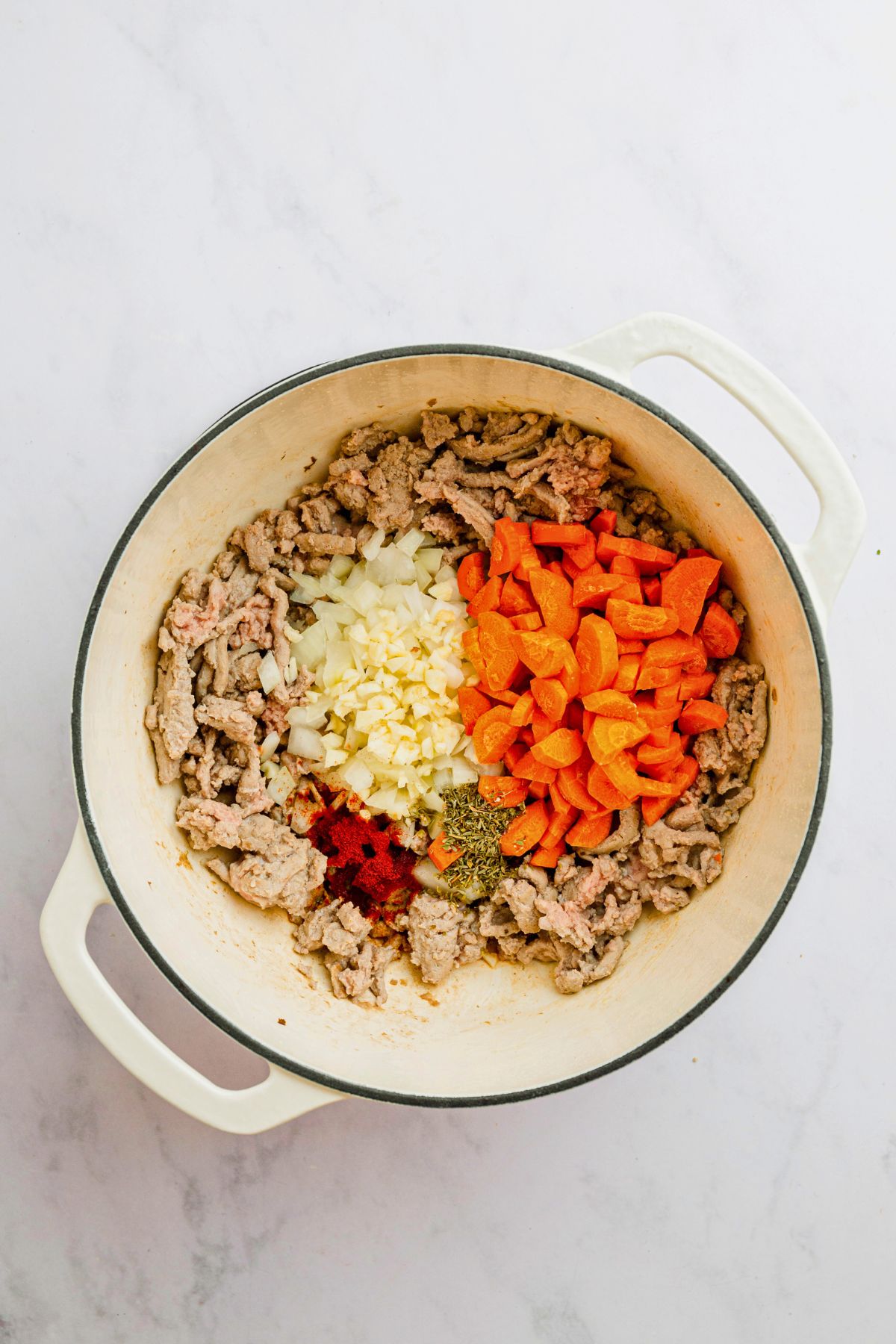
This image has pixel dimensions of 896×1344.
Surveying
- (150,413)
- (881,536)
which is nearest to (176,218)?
(150,413)

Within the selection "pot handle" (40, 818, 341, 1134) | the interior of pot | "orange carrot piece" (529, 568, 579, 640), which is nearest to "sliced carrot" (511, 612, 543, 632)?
"orange carrot piece" (529, 568, 579, 640)

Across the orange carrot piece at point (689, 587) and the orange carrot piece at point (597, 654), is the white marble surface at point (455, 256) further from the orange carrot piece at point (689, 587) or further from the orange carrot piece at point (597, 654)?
the orange carrot piece at point (597, 654)

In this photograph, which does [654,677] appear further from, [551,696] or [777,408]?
[777,408]

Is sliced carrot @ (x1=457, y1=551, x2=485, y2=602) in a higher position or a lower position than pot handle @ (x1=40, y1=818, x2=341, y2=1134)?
higher

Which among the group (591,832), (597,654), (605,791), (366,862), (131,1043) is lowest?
(131,1043)

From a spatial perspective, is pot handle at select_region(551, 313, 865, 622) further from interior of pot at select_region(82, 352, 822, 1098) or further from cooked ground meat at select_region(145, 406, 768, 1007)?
cooked ground meat at select_region(145, 406, 768, 1007)

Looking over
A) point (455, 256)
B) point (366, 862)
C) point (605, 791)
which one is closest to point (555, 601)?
point (605, 791)
